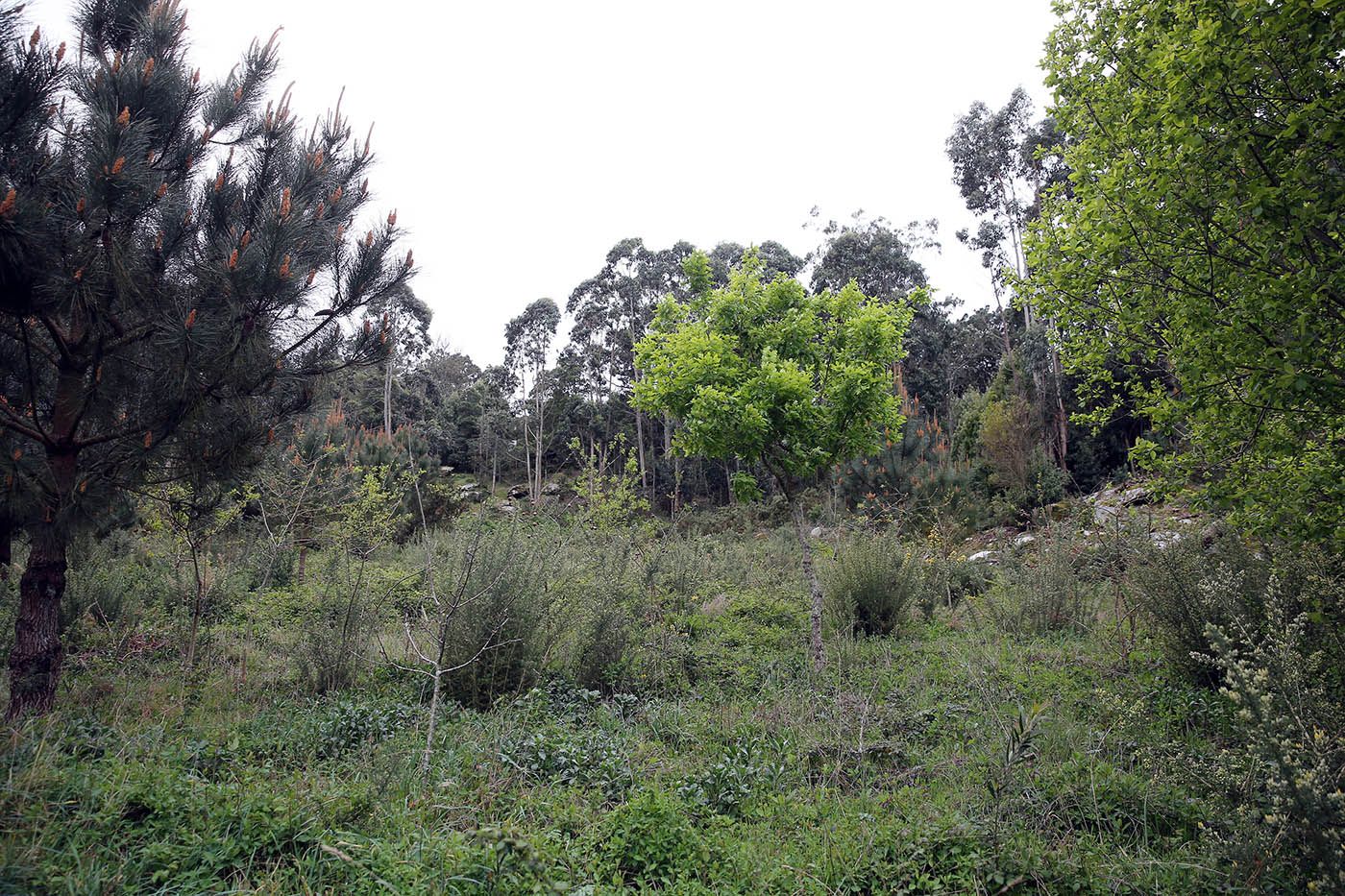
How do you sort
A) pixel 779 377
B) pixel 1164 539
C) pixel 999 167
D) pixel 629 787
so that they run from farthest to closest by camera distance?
pixel 999 167 → pixel 779 377 → pixel 1164 539 → pixel 629 787

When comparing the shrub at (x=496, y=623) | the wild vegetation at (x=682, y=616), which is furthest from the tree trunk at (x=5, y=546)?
the shrub at (x=496, y=623)

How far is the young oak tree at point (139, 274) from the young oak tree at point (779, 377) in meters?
3.14

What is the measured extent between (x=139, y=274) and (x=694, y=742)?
4.83 metres

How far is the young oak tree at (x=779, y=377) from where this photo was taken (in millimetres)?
6879

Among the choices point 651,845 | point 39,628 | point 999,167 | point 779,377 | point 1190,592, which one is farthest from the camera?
point 999,167

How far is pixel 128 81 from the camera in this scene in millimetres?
4188

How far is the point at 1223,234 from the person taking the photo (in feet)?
12.8

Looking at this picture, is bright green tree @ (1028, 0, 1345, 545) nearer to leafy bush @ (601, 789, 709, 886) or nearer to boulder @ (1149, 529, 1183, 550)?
boulder @ (1149, 529, 1183, 550)

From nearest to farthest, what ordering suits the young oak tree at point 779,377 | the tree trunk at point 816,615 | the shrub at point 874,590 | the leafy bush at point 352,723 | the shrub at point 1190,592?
the leafy bush at point 352,723 < the shrub at point 1190,592 < the tree trunk at point 816,615 < the young oak tree at point 779,377 < the shrub at point 874,590

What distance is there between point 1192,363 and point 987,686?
114 inches

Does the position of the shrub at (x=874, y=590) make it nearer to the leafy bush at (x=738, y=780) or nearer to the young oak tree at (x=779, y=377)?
the young oak tree at (x=779, y=377)

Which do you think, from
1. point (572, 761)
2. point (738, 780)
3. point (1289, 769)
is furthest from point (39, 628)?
point (1289, 769)

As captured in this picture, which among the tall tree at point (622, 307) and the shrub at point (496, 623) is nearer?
the shrub at point (496, 623)

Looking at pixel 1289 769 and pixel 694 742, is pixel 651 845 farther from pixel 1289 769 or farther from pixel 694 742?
pixel 1289 769
